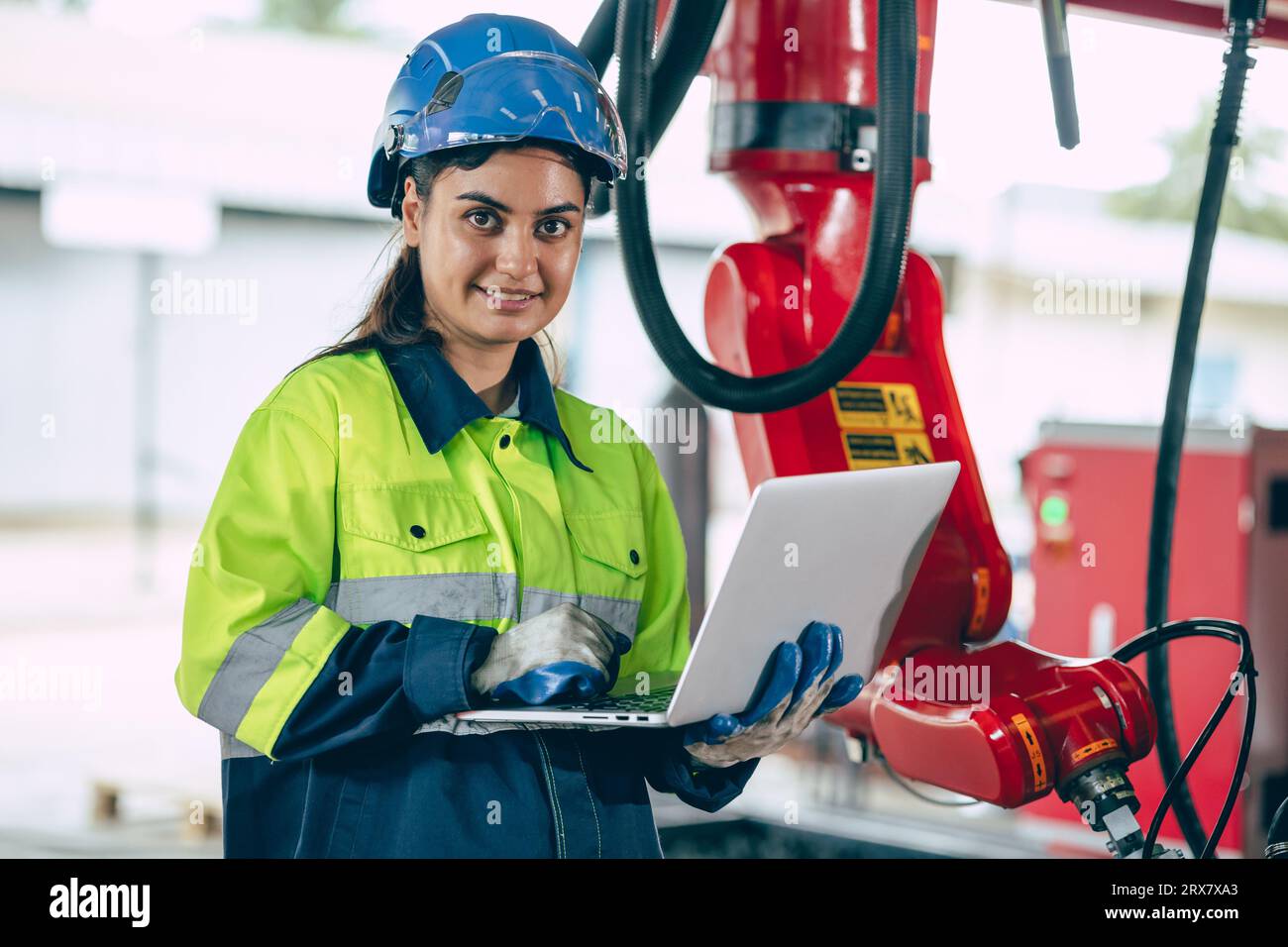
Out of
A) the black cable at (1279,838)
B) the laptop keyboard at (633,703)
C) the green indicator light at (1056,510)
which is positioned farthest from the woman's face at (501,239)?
the green indicator light at (1056,510)

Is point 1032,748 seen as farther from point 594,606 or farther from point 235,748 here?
point 235,748

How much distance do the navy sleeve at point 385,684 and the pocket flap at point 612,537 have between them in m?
0.26

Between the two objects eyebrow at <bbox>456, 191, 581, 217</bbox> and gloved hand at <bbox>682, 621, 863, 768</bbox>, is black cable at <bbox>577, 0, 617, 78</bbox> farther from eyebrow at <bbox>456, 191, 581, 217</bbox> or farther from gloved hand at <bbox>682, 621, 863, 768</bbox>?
gloved hand at <bbox>682, 621, 863, 768</bbox>

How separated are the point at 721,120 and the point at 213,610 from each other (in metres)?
0.96

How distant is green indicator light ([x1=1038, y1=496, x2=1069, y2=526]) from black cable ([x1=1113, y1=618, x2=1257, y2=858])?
7.44ft

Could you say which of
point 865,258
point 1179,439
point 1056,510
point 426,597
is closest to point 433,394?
point 426,597

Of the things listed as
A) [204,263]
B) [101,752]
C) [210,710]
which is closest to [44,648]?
[101,752]

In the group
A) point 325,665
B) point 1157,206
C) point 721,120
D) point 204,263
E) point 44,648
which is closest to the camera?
point 325,665

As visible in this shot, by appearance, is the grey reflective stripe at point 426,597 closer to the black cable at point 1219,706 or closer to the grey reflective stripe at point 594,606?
the grey reflective stripe at point 594,606

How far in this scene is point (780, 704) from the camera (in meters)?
1.49

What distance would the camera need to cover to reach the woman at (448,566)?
1440mm

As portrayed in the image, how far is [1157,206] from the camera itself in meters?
22.3

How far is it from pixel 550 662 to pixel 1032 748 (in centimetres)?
70
